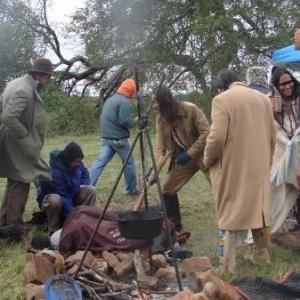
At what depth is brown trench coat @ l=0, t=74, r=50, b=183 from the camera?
4.91 metres

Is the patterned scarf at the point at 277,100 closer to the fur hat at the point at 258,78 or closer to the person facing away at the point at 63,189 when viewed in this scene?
the fur hat at the point at 258,78

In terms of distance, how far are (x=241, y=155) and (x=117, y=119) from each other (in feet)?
10.5

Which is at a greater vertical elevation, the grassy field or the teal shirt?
the teal shirt

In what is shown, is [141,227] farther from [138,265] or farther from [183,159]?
[183,159]

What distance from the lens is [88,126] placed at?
19109 mm

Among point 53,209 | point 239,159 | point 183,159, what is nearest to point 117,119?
point 183,159

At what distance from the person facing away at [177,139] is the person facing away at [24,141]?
1.10 meters

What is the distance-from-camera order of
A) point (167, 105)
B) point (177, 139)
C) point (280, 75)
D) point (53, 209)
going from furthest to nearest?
point (177, 139) → point (53, 209) → point (167, 105) → point (280, 75)

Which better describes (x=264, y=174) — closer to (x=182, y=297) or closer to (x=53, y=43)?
(x=182, y=297)

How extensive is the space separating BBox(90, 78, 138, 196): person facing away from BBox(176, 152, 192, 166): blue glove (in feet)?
6.25

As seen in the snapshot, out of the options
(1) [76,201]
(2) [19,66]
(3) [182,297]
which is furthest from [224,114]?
(2) [19,66]

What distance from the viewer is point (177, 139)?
500 centimetres

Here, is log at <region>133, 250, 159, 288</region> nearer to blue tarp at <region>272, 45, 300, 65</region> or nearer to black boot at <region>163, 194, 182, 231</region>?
black boot at <region>163, 194, 182, 231</region>

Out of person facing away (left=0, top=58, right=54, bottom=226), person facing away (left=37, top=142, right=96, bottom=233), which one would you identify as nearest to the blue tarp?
person facing away (left=37, top=142, right=96, bottom=233)
